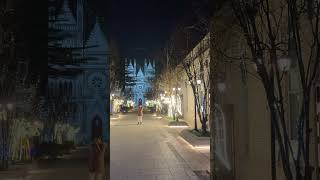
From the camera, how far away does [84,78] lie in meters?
11.4

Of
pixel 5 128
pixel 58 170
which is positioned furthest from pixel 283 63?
pixel 5 128

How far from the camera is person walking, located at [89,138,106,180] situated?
10.6 meters

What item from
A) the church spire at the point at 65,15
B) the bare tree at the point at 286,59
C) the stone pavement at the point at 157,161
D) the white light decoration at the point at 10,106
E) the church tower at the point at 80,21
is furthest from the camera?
the stone pavement at the point at 157,161

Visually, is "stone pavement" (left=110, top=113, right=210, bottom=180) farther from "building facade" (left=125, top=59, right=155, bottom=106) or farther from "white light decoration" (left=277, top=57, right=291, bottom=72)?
"building facade" (left=125, top=59, right=155, bottom=106)

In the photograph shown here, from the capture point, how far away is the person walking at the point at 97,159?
10578 millimetres

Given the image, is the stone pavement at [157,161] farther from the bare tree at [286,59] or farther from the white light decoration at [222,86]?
the bare tree at [286,59]

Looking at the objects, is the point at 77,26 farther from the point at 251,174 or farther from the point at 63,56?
the point at 251,174

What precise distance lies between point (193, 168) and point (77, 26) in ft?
21.9

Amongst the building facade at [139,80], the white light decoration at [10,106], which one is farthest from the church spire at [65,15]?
the building facade at [139,80]

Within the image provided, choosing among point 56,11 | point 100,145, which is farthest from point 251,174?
point 56,11

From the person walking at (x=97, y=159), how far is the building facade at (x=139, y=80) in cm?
9229

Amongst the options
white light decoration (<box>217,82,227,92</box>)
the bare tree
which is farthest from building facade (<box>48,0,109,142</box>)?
the bare tree

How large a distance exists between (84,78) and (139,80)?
120 meters

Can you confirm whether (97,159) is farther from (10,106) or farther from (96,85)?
(10,106)
